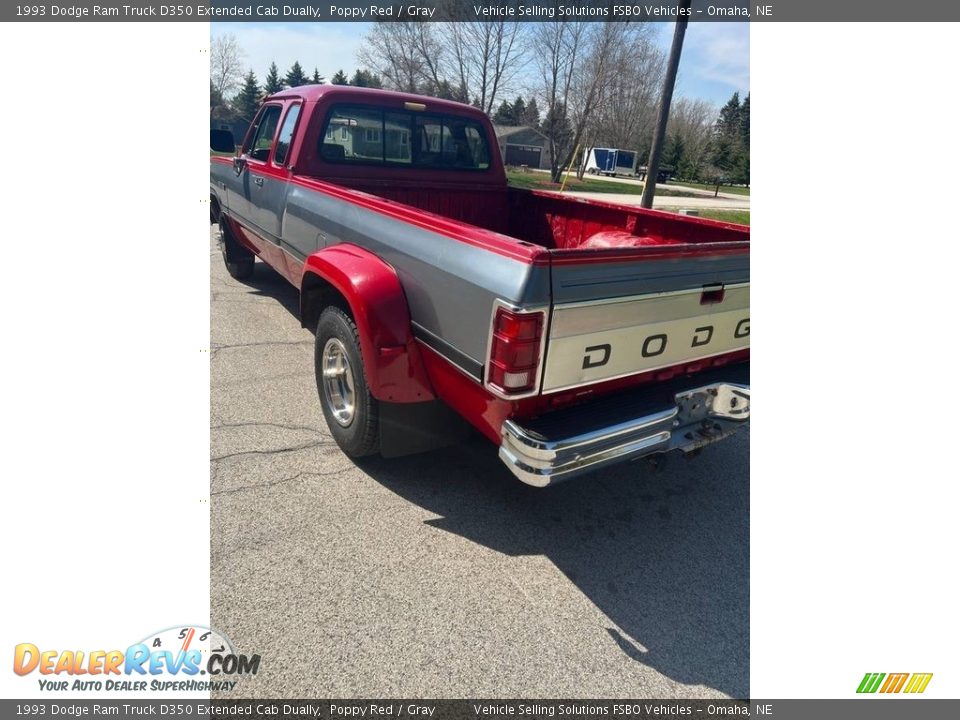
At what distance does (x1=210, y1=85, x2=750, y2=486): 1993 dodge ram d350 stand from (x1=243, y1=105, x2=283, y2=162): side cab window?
1120mm

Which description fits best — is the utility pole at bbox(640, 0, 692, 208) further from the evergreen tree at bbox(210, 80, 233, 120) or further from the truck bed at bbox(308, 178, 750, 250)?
the evergreen tree at bbox(210, 80, 233, 120)

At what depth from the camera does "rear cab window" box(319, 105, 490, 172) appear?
4652 millimetres

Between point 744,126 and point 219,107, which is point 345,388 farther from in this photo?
point 219,107

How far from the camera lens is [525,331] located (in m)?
2.17

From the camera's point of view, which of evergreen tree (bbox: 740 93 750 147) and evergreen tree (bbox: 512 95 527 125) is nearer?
evergreen tree (bbox: 740 93 750 147)

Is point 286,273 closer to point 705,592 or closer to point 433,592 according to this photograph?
point 433,592

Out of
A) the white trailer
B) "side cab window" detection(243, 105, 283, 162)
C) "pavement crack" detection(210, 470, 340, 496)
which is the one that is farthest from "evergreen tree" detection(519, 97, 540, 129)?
"pavement crack" detection(210, 470, 340, 496)

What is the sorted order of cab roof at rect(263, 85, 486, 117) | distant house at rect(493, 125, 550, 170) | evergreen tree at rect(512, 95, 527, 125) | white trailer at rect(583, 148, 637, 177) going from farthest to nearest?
evergreen tree at rect(512, 95, 527, 125), distant house at rect(493, 125, 550, 170), white trailer at rect(583, 148, 637, 177), cab roof at rect(263, 85, 486, 117)

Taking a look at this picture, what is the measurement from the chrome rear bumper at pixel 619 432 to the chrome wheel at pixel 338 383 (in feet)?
4.34

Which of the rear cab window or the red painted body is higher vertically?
the rear cab window

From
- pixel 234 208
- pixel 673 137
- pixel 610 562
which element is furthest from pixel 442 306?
pixel 673 137

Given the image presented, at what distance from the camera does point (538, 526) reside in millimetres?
3064

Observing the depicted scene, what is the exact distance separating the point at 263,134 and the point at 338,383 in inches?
125

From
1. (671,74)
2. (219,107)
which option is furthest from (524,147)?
(671,74)
